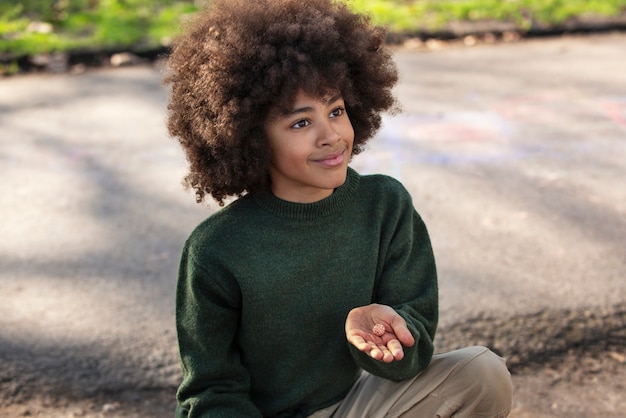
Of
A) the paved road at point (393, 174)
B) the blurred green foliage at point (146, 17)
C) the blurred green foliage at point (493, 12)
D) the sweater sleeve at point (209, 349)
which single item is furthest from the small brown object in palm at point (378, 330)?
the blurred green foliage at point (493, 12)

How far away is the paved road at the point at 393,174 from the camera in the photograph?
3.37m

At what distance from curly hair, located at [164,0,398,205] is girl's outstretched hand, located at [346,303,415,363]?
0.42 metres

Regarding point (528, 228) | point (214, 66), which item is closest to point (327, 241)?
point (214, 66)

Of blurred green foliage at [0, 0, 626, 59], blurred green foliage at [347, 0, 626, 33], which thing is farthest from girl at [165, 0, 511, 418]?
blurred green foliage at [347, 0, 626, 33]

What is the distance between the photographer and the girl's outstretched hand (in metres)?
2.05

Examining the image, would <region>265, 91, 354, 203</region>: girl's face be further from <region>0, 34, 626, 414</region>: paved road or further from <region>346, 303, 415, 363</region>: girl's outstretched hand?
<region>0, 34, 626, 414</region>: paved road

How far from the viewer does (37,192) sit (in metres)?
4.63

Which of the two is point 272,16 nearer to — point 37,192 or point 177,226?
point 177,226

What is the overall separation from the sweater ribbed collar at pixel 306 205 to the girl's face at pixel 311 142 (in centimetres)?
6

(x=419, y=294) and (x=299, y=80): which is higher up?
(x=299, y=80)

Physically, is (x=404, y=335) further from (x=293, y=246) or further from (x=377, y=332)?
(x=293, y=246)

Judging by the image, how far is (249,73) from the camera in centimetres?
217

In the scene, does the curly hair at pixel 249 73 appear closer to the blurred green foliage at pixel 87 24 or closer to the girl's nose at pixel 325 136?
the girl's nose at pixel 325 136

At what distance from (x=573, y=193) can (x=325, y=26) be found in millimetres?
2498
